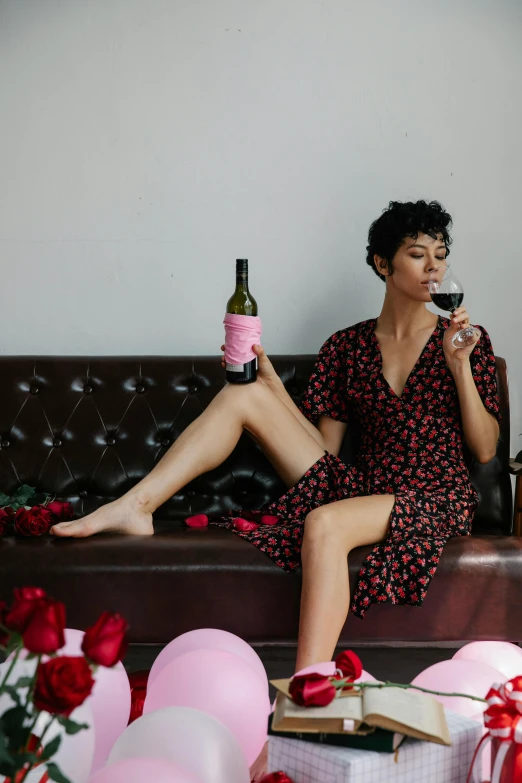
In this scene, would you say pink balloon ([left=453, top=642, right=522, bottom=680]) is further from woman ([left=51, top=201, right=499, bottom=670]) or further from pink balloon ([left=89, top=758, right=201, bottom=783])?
pink balloon ([left=89, top=758, right=201, bottom=783])

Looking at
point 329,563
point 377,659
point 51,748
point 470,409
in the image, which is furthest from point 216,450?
point 51,748

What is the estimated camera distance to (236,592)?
1.96 m

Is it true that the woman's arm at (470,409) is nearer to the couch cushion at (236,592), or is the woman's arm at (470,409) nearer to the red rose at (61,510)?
the couch cushion at (236,592)

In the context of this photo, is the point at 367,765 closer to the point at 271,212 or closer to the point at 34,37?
the point at 271,212

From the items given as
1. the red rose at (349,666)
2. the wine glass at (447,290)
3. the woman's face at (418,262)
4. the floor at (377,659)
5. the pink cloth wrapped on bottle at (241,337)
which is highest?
the woman's face at (418,262)

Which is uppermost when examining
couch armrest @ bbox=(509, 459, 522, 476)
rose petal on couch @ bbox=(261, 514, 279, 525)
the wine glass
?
the wine glass

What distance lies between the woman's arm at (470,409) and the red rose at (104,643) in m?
1.53

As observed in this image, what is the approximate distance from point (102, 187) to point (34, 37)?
1.84ft

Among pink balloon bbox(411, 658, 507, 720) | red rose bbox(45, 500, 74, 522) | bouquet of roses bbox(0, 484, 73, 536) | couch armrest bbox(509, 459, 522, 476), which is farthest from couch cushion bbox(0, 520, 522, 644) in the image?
pink balloon bbox(411, 658, 507, 720)

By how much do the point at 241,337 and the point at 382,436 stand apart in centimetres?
51

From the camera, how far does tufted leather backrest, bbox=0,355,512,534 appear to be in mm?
2492

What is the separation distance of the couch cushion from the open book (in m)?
0.91

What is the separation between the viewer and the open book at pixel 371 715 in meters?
0.94

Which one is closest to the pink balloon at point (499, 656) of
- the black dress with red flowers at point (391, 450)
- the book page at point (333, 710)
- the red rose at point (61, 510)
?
the book page at point (333, 710)
